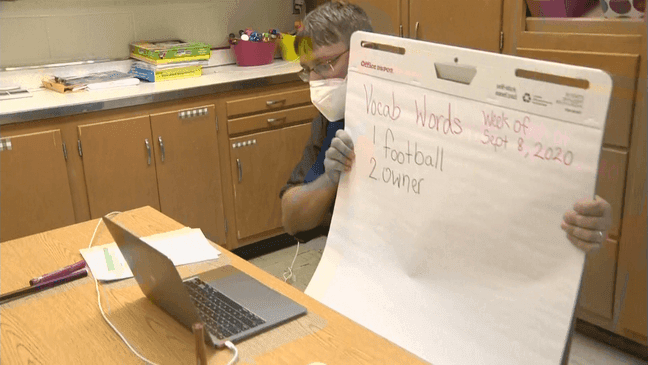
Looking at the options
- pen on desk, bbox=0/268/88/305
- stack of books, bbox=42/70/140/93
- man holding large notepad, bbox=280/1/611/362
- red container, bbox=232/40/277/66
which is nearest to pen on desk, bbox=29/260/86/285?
pen on desk, bbox=0/268/88/305

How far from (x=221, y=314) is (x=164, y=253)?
272 mm

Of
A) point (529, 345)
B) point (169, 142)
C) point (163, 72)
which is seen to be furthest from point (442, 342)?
point (163, 72)

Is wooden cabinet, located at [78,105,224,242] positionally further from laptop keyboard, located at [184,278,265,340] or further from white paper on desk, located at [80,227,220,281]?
laptop keyboard, located at [184,278,265,340]

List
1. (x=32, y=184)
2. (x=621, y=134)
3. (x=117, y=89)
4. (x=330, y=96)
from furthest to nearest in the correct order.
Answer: (x=117, y=89), (x=32, y=184), (x=621, y=134), (x=330, y=96)

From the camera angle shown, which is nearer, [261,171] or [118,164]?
[118,164]

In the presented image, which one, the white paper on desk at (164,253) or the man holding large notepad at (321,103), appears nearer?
the white paper on desk at (164,253)

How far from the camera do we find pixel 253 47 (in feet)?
11.5

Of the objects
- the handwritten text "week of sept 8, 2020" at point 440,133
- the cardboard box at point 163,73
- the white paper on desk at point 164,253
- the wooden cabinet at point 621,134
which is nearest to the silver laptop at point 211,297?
the white paper on desk at point 164,253

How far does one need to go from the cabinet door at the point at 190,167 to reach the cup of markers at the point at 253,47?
0.59m

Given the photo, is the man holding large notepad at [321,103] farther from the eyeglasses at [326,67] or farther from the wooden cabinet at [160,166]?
the wooden cabinet at [160,166]

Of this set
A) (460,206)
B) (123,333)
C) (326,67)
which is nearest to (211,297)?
(123,333)

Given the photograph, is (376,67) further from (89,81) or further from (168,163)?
(89,81)

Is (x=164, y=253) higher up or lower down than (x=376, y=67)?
lower down

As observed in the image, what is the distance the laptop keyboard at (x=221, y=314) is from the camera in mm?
1143
